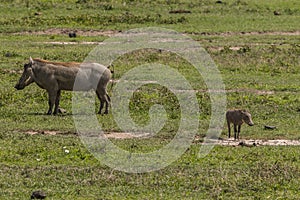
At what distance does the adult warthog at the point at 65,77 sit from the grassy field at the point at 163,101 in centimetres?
50

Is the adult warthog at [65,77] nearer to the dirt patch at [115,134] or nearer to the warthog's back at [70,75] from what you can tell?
the warthog's back at [70,75]

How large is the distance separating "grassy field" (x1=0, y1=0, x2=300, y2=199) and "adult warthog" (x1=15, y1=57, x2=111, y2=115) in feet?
1.63

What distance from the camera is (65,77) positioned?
1920cm

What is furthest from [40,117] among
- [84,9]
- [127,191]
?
[84,9]

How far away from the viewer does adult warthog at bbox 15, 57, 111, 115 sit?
754 inches

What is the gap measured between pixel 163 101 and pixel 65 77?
2130 millimetres

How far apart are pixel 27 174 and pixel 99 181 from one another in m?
1.13

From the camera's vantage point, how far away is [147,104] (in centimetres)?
1917

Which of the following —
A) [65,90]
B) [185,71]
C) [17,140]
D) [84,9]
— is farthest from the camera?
[84,9]

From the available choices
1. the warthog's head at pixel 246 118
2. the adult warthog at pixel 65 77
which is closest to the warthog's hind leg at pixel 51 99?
the adult warthog at pixel 65 77

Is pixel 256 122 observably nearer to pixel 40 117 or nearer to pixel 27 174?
pixel 40 117

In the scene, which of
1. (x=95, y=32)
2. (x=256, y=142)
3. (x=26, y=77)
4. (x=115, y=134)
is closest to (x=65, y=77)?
(x=26, y=77)

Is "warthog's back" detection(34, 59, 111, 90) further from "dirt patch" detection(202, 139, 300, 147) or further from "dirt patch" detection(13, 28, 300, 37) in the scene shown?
"dirt patch" detection(13, 28, 300, 37)

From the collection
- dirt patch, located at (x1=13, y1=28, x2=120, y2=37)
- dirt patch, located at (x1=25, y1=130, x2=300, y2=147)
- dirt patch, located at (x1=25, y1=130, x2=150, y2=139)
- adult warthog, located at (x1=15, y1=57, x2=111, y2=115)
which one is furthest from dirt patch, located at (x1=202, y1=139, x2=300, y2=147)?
dirt patch, located at (x1=13, y1=28, x2=120, y2=37)
